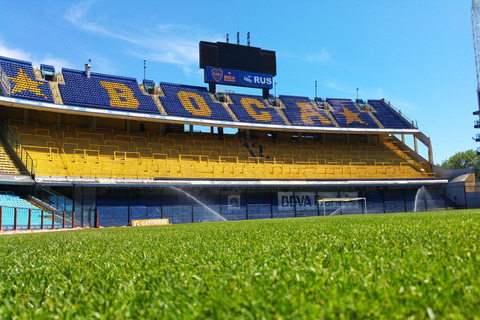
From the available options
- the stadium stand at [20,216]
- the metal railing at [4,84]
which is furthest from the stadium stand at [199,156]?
the stadium stand at [20,216]

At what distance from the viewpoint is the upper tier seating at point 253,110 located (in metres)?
36.4

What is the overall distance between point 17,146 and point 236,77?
21859mm

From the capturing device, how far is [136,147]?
103ft

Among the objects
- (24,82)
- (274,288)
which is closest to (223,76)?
(24,82)

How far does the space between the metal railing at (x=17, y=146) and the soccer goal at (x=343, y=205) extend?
2165cm

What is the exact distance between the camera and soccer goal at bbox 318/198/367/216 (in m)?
32.0

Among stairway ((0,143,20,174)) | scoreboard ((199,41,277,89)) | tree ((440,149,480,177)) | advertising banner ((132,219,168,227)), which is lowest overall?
advertising banner ((132,219,168,227))

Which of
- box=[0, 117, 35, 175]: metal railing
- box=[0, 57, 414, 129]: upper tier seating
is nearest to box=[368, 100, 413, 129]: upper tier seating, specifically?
box=[0, 57, 414, 129]: upper tier seating

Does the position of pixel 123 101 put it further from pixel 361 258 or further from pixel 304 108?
pixel 361 258

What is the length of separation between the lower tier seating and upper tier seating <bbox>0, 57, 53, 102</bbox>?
2741mm

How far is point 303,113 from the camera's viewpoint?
131 feet

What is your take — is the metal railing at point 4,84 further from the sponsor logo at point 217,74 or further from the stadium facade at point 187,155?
the sponsor logo at point 217,74

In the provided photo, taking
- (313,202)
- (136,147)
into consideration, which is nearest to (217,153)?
(136,147)

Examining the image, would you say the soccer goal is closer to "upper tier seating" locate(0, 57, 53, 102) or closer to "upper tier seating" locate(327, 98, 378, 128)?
"upper tier seating" locate(327, 98, 378, 128)
